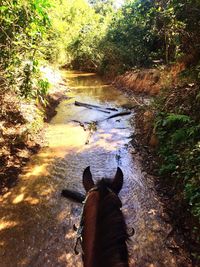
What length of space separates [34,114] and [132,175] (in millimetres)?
3789

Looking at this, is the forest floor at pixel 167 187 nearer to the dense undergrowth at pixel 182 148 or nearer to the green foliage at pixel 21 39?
the dense undergrowth at pixel 182 148

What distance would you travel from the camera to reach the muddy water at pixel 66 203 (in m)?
3.65

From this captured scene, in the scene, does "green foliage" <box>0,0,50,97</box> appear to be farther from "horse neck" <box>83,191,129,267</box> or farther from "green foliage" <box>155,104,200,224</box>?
"horse neck" <box>83,191,129,267</box>

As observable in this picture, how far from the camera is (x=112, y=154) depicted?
22.2 ft

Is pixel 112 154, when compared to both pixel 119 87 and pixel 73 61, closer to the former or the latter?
pixel 119 87

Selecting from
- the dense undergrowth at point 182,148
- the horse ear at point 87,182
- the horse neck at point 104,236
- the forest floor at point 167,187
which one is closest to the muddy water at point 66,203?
the forest floor at point 167,187

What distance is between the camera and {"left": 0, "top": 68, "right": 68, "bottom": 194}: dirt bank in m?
5.67

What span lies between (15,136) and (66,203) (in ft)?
8.63

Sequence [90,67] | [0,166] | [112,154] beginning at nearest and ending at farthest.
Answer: [0,166]
[112,154]
[90,67]

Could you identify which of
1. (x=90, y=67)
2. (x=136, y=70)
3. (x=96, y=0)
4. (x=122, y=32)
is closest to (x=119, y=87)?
(x=136, y=70)

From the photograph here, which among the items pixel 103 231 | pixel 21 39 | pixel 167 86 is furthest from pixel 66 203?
pixel 167 86

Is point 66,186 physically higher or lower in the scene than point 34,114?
lower

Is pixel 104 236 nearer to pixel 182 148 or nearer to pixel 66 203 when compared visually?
pixel 66 203

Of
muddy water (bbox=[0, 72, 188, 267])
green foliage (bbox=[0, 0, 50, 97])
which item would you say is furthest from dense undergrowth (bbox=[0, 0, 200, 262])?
muddy water (bbox=[0, 72, 188, 267])
